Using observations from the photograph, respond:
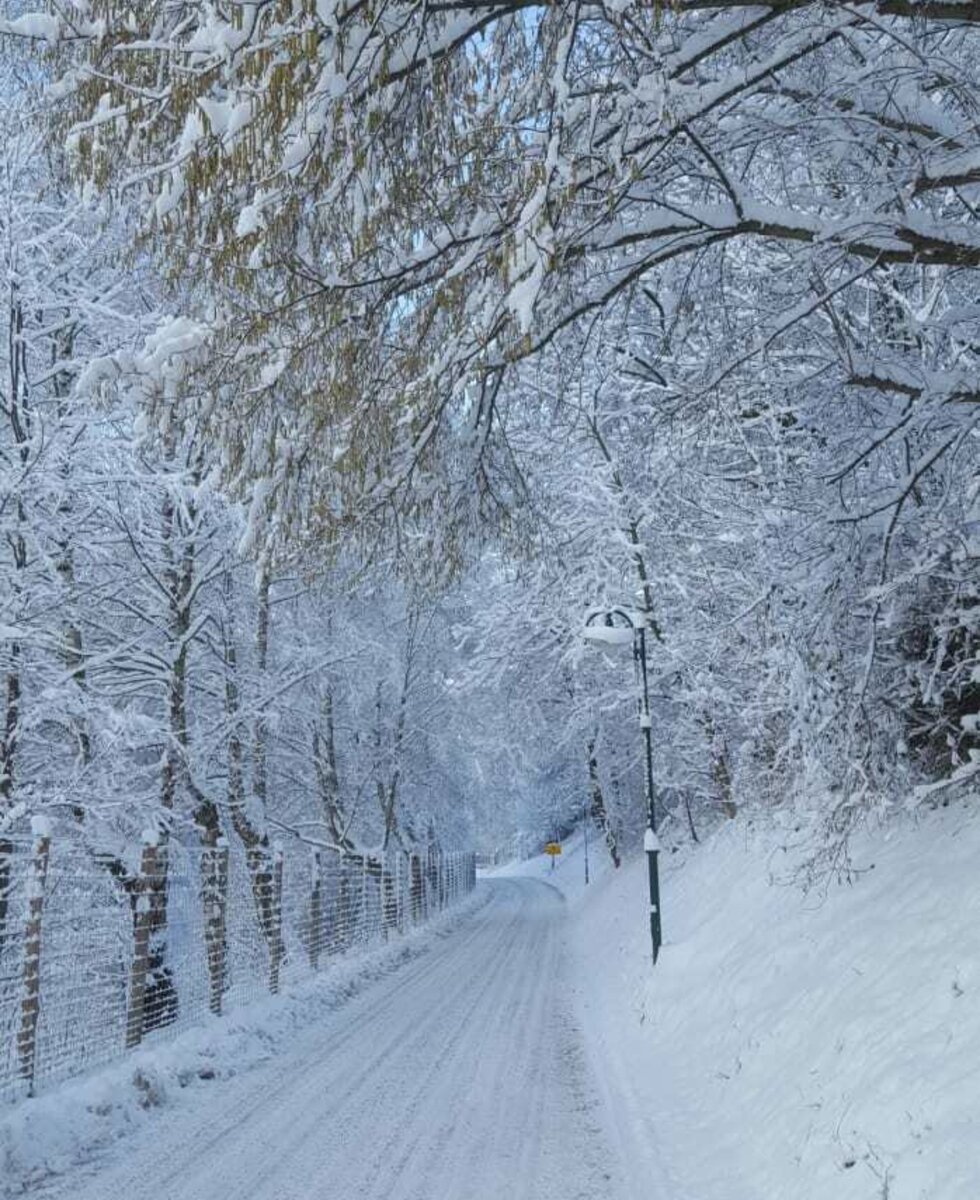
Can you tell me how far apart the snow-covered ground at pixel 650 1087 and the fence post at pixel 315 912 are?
3.62m

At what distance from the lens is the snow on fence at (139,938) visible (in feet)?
23.8

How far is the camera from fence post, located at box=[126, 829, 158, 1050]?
8609 millimetres

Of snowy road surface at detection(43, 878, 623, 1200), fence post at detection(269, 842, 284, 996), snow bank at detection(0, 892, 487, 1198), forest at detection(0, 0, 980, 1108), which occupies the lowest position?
snowy road surface at detection(43, 878, 623, 1200)

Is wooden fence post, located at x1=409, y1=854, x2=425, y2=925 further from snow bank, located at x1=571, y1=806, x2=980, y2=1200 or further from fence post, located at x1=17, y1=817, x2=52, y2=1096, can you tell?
fence post, located at x1=17, y1=817, x2=52, y2=1096

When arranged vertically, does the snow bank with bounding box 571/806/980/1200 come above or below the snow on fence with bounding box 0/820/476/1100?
below

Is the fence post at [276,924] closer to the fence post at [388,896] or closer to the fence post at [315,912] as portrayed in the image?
the fence post at [315,912]

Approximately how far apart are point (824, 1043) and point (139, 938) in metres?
6.37

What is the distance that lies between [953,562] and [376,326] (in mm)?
4736

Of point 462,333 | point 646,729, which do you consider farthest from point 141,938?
point 462,333

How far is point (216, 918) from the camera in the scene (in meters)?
11.3

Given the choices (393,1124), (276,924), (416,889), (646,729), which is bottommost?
(393,1124)

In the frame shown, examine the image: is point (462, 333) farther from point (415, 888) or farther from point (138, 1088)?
point (415, 888)

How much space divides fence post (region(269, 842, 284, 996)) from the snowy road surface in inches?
60.8

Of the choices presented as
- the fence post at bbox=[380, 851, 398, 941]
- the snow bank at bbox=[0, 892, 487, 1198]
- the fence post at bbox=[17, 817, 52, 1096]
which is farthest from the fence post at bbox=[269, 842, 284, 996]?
the fence post at bbox=[380, 851, 398, 941]
